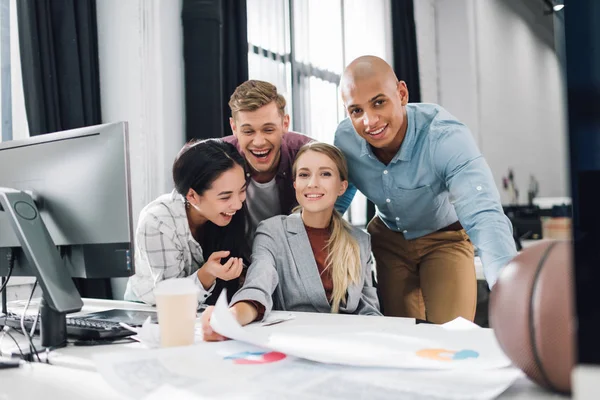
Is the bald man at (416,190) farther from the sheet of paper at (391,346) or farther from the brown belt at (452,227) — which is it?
the sheet of paper at (391,346)

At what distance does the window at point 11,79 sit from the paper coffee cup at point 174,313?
170cm

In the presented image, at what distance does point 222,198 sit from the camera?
5.15 feet

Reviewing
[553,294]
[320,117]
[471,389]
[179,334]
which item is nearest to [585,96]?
[553,294]

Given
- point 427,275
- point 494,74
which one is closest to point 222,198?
point 427,275

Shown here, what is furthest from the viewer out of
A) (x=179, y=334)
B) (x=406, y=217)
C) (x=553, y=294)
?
(x=406, y=217)

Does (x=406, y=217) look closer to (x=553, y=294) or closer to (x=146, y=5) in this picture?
(x=553, y=294)

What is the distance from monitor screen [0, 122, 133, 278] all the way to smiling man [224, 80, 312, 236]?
31.2 inches

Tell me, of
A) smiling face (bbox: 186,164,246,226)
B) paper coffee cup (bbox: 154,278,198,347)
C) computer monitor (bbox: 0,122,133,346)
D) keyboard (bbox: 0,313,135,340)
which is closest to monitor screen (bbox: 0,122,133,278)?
computer monitor (bbox: 0,122,133,346)

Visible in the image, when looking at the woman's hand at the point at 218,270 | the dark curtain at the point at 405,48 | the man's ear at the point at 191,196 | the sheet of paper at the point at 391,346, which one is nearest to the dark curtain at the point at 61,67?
the man's ear at the point at 191,196

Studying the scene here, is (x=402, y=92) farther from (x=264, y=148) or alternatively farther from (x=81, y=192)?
(x=81, y=192)

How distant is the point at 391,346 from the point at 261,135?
117cm

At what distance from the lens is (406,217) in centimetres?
189

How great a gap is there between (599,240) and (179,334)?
0.69m

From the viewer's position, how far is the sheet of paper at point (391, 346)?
71 cm
